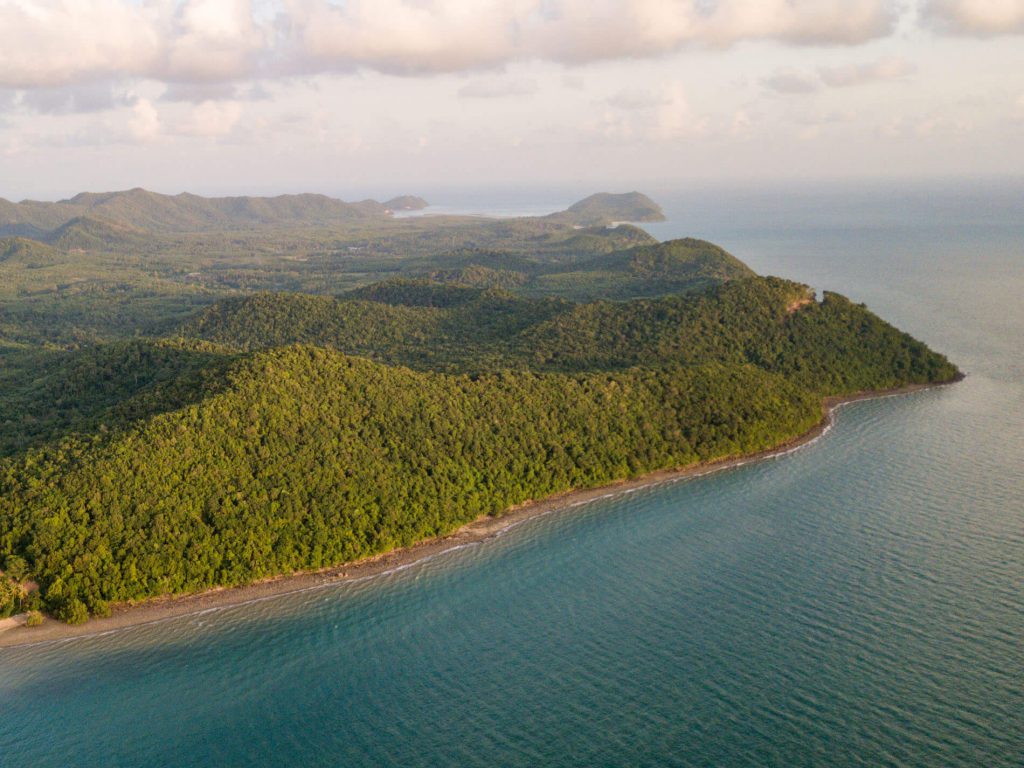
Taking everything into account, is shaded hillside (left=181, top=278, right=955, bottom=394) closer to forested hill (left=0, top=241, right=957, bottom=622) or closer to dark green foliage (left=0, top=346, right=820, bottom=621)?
forested hill (left=0, top=241, right=957, bottom=622)

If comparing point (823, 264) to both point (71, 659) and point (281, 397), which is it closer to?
point (281, 397)

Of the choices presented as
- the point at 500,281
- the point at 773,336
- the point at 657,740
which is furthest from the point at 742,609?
the point at 500,281

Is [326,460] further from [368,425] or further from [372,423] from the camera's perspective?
[372,423]

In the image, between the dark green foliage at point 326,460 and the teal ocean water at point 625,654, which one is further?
the dark green foliage at point 326,460

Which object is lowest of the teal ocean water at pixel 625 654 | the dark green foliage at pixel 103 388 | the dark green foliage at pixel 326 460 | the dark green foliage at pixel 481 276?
the teal ocean water at pixel 625 654

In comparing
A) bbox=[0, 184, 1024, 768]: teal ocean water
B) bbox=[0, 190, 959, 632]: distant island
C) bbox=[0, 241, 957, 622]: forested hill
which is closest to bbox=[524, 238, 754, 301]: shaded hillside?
bbox=[0, 190, 959, 632]: distant island

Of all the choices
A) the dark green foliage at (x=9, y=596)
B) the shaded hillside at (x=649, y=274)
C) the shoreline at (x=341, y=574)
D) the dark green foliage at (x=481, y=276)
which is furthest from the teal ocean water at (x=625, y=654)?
the dark green foliage at (x=481, y=276)

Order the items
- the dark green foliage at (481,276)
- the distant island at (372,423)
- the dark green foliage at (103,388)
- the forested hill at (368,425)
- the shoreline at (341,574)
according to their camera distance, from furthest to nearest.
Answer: the dark green foliage at (481,276) < the dark green foliage at (103,388) < the forested hill at (368,425) < the distant island at (372,423) < the shoreline at (341,574)

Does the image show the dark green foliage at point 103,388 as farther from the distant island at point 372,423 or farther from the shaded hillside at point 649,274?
the shaded hillside at point 649,274
